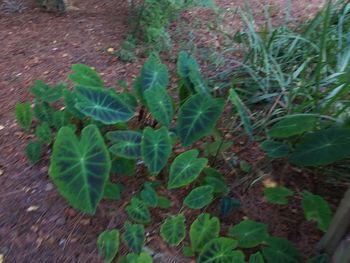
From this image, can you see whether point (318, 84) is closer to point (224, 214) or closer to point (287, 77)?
point (287, 77)

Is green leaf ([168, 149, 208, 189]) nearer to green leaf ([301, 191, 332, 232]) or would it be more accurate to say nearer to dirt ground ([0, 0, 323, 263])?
dirt ground ([0, 0, 323, 263])

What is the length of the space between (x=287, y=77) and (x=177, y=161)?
3.69 ft

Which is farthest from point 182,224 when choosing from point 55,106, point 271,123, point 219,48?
point 219,48

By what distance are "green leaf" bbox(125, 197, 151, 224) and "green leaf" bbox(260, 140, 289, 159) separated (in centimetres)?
63

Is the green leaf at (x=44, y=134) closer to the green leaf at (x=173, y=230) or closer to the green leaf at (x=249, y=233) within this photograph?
the green leaf at (x=173, y=230)

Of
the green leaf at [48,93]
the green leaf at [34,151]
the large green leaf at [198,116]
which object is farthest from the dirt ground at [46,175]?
the large green leaf at [198,116]

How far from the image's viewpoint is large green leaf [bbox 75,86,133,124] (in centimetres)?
184

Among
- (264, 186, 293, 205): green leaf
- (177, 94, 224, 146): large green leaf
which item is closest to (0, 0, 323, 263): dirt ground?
(264, 186, 293, 205): green leaf

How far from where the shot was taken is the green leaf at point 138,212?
178 centimetres

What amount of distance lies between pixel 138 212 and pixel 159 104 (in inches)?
21.1

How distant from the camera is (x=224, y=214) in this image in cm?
187

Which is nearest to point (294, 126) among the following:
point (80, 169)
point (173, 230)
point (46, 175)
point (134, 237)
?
point (173, 230)

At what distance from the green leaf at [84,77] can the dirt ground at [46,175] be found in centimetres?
47

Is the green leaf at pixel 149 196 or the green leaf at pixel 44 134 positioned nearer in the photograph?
the green leaf at pixel 149 196
